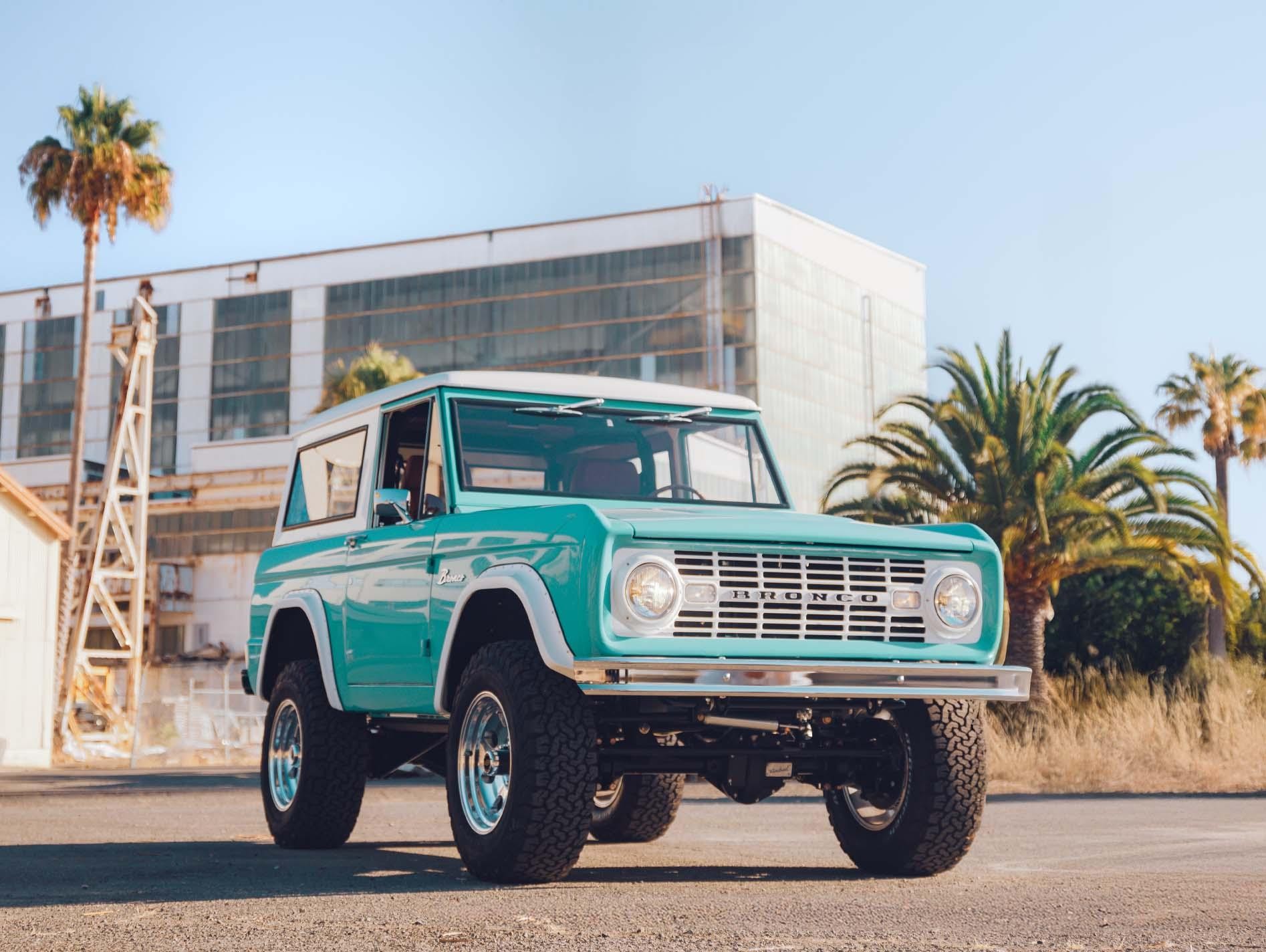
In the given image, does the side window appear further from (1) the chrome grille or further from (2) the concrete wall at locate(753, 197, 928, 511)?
(2) the concrete wall at locate(753, 197, 928, 511)

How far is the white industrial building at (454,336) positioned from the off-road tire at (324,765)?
53.7 m

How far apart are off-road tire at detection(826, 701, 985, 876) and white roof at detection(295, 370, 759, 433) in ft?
6.93

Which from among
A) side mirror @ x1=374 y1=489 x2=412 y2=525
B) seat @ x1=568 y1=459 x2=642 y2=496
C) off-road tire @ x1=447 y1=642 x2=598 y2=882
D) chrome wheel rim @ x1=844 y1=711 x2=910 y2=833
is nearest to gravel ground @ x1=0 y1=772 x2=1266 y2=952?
off-road tire @ x1=447 y1=642 x2=598 y2=882

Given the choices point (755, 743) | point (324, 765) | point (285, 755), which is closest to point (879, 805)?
point (755, 743)

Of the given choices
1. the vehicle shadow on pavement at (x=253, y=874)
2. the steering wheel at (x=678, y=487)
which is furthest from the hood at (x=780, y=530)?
the vehicle shadow on pavement at (x=253, y=874)

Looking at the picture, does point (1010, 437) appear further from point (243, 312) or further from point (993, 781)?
point (243, 312)

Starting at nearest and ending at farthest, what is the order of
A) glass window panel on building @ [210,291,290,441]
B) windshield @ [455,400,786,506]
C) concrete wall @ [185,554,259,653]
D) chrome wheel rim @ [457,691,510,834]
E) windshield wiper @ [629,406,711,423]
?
chrome wheel rim @ [457,691,510,834] < windshield @ [455,400,786,506] < windshield wiper @ [629,406,711,423] < concrete wall @ [185,554,259,653] < glass window panel on building @ [210,291,290,441]

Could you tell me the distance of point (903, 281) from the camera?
81125 millimetres

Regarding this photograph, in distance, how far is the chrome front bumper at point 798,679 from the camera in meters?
7.52

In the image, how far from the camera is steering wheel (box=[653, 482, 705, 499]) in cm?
A: 970

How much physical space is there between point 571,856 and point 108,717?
38.2m

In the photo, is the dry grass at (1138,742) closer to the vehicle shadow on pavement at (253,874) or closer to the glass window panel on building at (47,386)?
the vehicle shadow on pavement at (253,874)

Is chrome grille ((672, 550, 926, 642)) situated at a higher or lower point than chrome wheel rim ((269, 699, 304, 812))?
higher

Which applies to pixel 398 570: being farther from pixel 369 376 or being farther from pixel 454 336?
pixel 454 336
